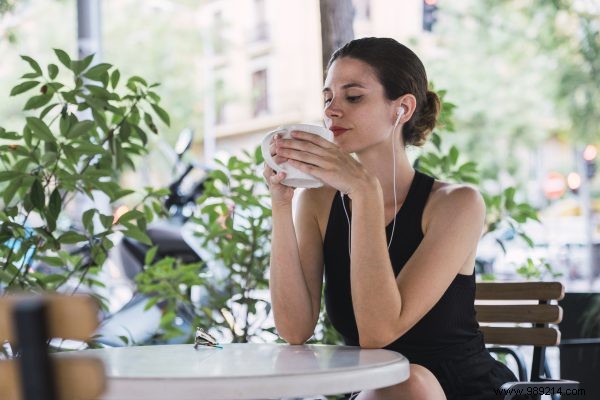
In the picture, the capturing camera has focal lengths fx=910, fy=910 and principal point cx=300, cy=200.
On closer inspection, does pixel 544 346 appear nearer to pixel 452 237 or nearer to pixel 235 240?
pixel 452 237

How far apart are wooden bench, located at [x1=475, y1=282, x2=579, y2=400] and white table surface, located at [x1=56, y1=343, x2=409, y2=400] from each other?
816mm

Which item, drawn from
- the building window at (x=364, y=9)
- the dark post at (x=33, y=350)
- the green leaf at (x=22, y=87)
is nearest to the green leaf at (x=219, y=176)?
the green leaf at (x=22, y=87)

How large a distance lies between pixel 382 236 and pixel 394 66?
55 centimetres

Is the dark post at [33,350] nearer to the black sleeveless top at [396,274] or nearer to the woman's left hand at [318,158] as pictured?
the woman's left hand at [318,158]

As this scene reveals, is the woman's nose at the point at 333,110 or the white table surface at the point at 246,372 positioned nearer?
the white table surface at the point at 246,372

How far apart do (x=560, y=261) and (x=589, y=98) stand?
700cm

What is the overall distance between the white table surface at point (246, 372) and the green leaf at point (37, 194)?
80 centimetres

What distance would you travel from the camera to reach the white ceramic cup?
74.7 inches

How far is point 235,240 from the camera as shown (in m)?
3.21

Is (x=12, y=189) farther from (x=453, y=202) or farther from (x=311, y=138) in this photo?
(x=453, y=202)

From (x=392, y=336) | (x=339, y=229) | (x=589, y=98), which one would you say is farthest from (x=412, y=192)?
(x=589, y=98)

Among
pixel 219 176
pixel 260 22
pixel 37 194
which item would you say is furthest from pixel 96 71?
pixel 260 22

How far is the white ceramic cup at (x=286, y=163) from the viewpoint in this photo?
1.90 meters

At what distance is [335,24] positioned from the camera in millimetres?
3361
